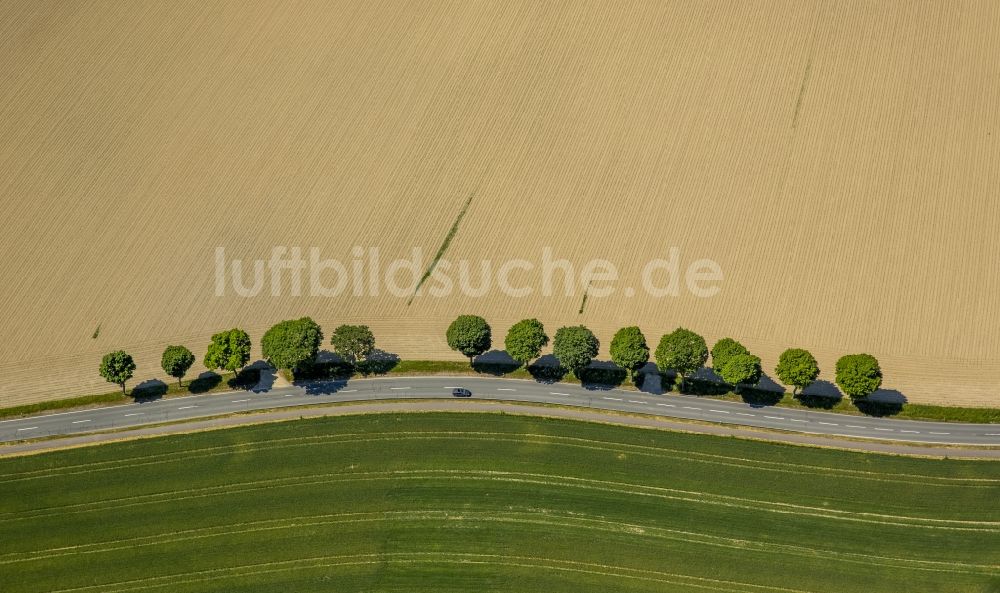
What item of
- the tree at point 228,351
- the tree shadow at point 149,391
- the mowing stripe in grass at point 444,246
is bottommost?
the tree shadow at point 149,391

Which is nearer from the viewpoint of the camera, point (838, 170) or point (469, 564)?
point (469, 564)

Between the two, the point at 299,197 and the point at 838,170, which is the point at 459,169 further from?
the point at 838,170

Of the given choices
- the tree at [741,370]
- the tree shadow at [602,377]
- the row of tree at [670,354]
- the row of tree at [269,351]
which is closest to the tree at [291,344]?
the row of tree at [269,351]

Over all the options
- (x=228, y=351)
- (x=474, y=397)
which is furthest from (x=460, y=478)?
(x=228, y=351)

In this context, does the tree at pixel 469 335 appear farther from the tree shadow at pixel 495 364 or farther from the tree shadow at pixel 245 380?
the tree shadow at pixel 245 380

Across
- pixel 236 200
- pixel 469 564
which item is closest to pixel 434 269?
pixel 236 200

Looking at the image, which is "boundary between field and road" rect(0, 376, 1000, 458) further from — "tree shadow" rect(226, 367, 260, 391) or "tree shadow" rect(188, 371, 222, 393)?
"tree shadow" rect(188, 371, 222, 393)

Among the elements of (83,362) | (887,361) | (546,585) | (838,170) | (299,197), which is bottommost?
(546,585)

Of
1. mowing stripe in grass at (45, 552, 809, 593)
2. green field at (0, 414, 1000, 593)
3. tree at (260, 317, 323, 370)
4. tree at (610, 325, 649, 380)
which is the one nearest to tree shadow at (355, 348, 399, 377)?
tree at (260, 317, 323, 370)
